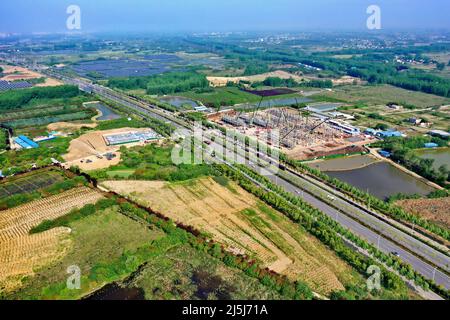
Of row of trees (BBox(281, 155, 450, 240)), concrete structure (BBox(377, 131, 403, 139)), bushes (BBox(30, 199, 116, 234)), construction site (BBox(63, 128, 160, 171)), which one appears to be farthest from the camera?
concrete structure (BBox(377, 131, 403, 139))

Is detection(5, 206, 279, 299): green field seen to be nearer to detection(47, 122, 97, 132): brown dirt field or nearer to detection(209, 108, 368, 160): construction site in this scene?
detection(209, 108, 368, 160): construction site

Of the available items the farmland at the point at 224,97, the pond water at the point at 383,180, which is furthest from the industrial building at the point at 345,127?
the farmland at the point at 224,97

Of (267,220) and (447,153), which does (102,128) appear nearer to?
(267,220)

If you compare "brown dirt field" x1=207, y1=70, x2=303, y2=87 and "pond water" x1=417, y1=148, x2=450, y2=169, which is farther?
"brown dirt field" x1=207, y1=70, x2=303, y2=87

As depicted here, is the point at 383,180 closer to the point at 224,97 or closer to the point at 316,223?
the point at 316,223

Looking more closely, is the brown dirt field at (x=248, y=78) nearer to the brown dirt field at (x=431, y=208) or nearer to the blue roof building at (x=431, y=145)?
the blue roof building at (x=431, y=145)

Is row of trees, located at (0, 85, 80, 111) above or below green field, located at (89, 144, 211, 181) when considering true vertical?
above

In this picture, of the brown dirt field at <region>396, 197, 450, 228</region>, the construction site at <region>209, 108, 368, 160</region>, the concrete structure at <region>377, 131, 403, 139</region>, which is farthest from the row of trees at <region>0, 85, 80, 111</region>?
the brown dirt field at <region>396, 197, 450, 228</region>
